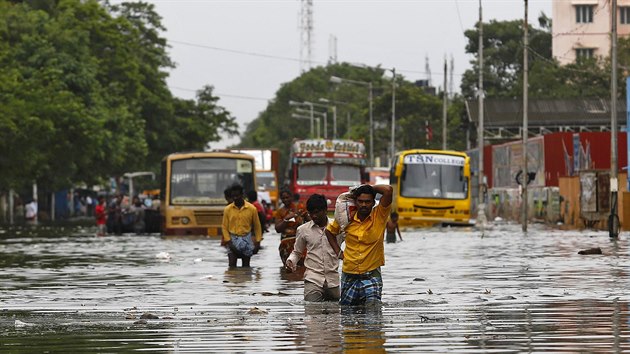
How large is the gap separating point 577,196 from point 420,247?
69.3 feet

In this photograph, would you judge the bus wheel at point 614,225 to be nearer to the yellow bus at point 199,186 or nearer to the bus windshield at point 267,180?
the yellow bus at point 199,186

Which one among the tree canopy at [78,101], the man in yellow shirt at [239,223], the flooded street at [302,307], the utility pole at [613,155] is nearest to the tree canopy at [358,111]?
the tree canopy at [78,101]

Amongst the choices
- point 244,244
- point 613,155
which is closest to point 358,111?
point 613,155

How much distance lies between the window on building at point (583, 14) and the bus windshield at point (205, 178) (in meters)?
92.3

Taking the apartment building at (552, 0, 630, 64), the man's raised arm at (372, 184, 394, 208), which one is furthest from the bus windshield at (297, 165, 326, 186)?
the apartment building at (552, 0, 630, 64)

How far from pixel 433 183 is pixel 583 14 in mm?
81099

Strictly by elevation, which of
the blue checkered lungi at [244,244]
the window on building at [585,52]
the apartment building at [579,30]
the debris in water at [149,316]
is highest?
the apartment building at [579,30]

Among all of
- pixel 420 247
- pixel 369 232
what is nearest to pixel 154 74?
pixel 420 247

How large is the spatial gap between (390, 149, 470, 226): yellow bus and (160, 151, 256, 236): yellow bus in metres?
12.0

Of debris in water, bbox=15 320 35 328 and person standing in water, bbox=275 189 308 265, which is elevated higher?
person standing in water, bbox=275 189 308 265

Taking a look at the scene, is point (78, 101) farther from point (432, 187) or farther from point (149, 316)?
point (149, 316)

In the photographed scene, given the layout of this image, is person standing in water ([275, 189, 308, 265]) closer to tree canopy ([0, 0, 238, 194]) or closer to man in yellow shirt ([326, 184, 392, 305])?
man in yellow shirt ([326, 184, 392, 305])

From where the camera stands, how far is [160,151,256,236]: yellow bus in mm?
51062

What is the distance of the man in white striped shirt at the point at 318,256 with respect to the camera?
1825 cm
